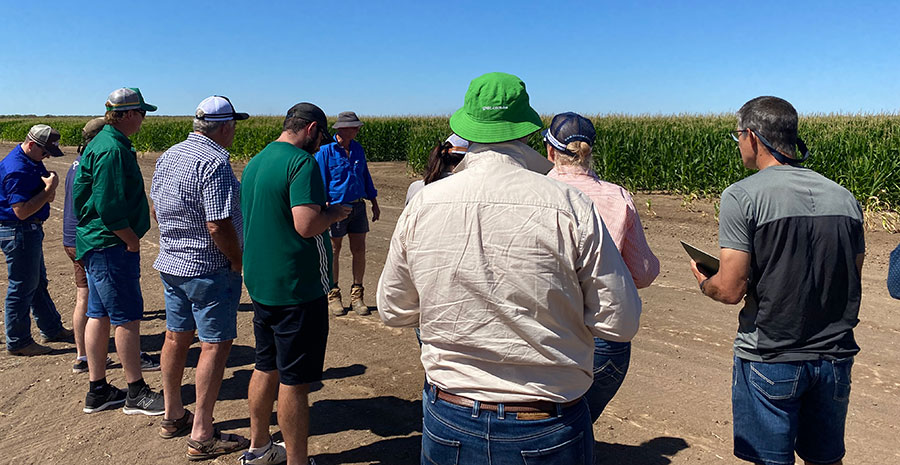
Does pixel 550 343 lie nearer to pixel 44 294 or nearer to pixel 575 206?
pixel 575 206

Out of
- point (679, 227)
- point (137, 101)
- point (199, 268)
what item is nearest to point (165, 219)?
point (199, 268)

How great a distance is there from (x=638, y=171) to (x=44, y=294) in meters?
12.8

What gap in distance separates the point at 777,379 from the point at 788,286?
360 millimetres

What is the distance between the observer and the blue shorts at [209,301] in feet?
12.4

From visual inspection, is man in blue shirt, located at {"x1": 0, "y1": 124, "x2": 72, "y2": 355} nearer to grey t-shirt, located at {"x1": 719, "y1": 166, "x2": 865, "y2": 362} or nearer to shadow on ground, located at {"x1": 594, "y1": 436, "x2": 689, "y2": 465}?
shadow on ground, located at {"x1": 594, "y1": 436, "x2": 689, "y2": 465}

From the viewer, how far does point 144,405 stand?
4508 mm

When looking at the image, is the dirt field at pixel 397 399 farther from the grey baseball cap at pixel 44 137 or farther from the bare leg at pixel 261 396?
the grey baseball cap at pixel 44 137

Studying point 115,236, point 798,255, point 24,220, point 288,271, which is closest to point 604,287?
point 798,255

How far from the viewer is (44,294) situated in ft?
19.6

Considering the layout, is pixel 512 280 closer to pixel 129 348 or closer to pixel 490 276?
pixel 490 276

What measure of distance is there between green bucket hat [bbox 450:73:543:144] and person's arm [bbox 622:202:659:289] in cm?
90

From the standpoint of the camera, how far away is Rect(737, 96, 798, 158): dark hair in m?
2.54

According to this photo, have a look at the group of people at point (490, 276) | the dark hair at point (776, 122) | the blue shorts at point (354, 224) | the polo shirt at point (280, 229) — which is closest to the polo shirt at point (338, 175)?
the blue shorts at point (354, 224)

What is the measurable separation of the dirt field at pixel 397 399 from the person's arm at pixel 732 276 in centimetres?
155
